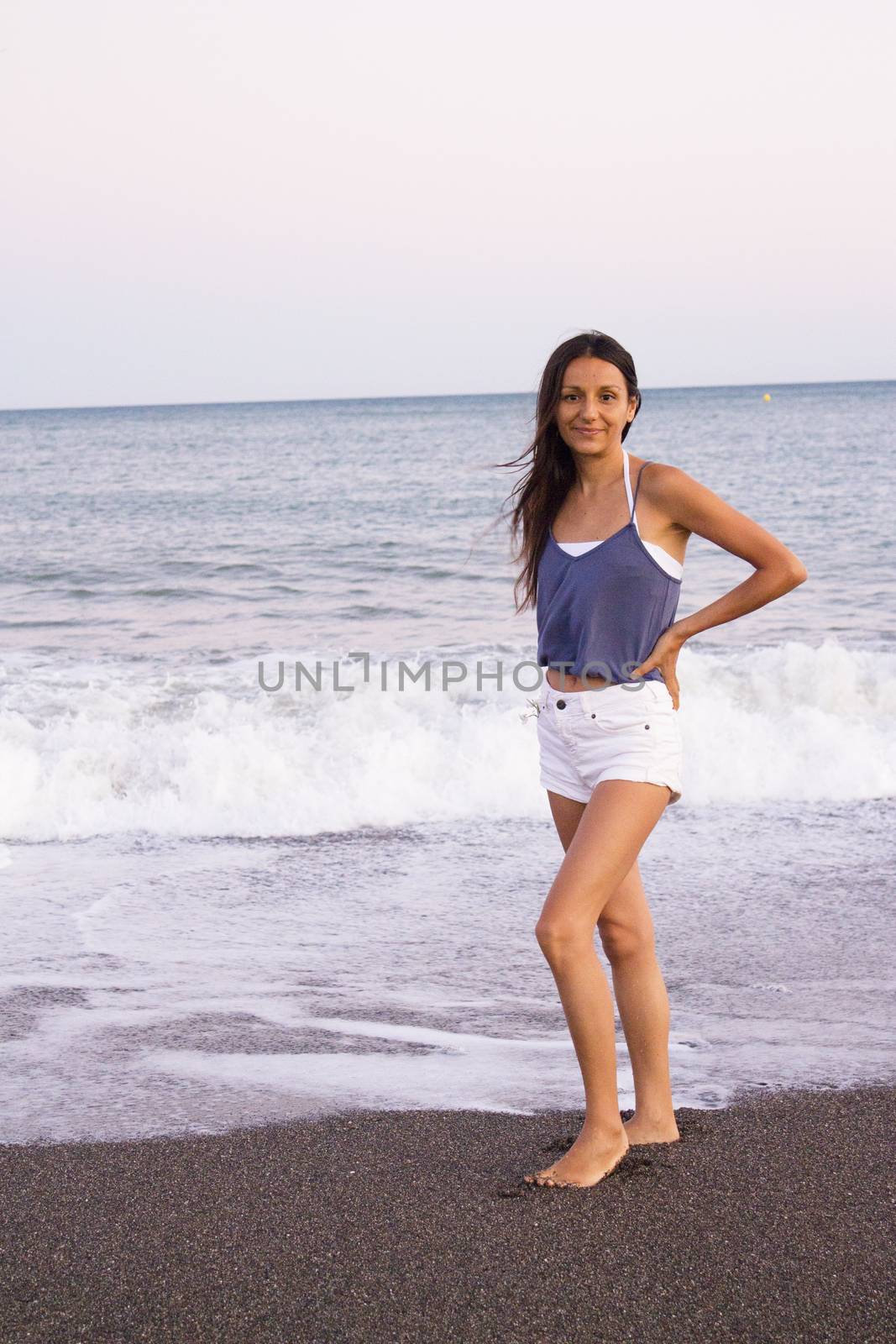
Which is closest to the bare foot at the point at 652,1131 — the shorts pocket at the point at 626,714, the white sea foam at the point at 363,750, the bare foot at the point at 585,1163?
the bare foot at the point at 585,1163

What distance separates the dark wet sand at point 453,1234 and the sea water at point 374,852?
0.27m

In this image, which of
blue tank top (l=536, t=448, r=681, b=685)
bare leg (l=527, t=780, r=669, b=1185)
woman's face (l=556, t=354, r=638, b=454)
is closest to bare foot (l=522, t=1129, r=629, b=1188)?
bare leg (l=527, t=780, r=669, b=1185)

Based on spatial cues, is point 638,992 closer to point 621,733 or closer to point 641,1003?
point 641,1003

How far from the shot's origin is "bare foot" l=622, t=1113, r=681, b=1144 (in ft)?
10.6

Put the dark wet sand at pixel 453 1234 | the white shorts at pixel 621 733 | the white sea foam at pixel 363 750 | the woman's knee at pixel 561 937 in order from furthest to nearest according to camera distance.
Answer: the white sea foam at pixel 363 750
the white shorts at pixel 621 733
the woman's knee at pixel 561 937
the dark wet sand at pixel 453 1234

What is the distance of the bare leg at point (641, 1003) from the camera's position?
316cm

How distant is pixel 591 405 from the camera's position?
10.3ft

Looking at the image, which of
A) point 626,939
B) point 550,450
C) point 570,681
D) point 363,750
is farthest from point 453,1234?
point 363,750

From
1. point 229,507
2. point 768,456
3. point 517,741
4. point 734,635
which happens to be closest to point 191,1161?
point 517,741

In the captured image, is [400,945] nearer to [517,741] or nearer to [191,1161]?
[191,1161]

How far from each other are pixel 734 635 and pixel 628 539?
30.6 feet

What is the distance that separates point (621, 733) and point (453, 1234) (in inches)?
47.7

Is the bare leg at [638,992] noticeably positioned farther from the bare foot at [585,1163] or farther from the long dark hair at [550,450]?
the long dark hair at [550,450]

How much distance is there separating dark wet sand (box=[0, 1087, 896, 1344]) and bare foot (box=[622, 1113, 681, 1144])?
42 mm
